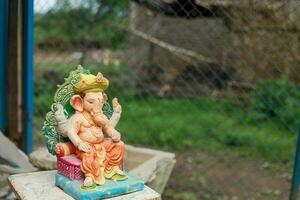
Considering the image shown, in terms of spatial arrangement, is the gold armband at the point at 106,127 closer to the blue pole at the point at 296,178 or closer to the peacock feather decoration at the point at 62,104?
the peacock feather decoration at the point at 62,104

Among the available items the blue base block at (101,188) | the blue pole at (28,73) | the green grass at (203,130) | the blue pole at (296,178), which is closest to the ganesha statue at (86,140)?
the blue base block at (101,188)

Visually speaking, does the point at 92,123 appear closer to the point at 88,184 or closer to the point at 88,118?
the point at 88,118

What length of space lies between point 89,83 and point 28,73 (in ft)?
4.83

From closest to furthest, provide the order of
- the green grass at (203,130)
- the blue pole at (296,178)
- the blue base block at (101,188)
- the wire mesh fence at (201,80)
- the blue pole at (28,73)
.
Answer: the blue base block at (101,188), the blue pole at (296,178), the blue pole at (28,73), the wire mesh fence at (201,80), the green grass at (203,130)

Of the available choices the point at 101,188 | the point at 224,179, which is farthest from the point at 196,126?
the point at 101,188

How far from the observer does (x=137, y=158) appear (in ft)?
10.1

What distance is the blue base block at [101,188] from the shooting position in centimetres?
180

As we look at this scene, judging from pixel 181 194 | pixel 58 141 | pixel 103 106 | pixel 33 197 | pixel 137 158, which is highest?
pixel 103 106

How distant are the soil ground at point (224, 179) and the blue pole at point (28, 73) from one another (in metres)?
1.07

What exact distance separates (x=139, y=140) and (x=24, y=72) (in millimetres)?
1543

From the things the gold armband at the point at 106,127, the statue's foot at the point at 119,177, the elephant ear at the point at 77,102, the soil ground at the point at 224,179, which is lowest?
the soil ground at the point at 224,179

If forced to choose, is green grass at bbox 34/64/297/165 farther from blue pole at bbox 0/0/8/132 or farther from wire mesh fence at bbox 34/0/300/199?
blue pole at bbox 0/0/8/132

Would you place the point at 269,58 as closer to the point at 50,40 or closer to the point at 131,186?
the point at 131,186

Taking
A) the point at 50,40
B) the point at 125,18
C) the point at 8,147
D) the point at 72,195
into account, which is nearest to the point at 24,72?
the point at 8,147
